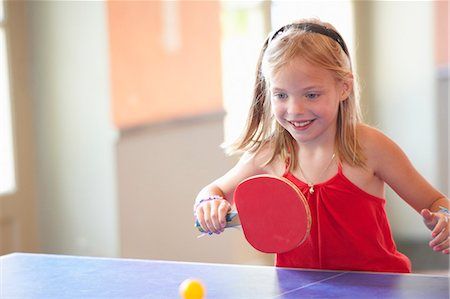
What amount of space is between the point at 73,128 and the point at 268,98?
2284mm

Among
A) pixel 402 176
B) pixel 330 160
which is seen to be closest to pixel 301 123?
pixel 330 160

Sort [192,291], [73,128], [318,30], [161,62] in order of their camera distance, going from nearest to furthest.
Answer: [192,291] → [318,30] → [73,128] → [161,62]

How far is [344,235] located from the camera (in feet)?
7.03

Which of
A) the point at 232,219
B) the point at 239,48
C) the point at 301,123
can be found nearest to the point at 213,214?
the point at 232,219

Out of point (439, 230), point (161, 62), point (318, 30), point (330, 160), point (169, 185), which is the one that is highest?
point (318, 30)

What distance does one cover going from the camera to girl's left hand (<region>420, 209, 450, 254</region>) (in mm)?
1813

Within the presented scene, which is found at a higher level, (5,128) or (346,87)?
(346,87)

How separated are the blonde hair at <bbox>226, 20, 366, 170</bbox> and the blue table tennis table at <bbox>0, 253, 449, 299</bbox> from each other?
0.45m

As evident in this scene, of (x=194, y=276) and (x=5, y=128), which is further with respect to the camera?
(x=5, y=128)

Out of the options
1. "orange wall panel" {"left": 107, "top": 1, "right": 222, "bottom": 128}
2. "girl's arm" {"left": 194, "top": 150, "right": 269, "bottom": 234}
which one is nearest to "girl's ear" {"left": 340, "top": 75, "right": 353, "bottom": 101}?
"girl's arm" {"left": 194, "top": 150, "right": 269, "bottom": 234}

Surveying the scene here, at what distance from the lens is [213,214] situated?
1.98 meters

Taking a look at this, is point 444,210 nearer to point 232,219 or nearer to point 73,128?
point 232,219

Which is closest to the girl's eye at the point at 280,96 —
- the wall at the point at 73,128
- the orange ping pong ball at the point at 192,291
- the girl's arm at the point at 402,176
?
the girl's arm at the point at 402,176

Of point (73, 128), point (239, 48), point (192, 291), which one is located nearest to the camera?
point (192, 291)
